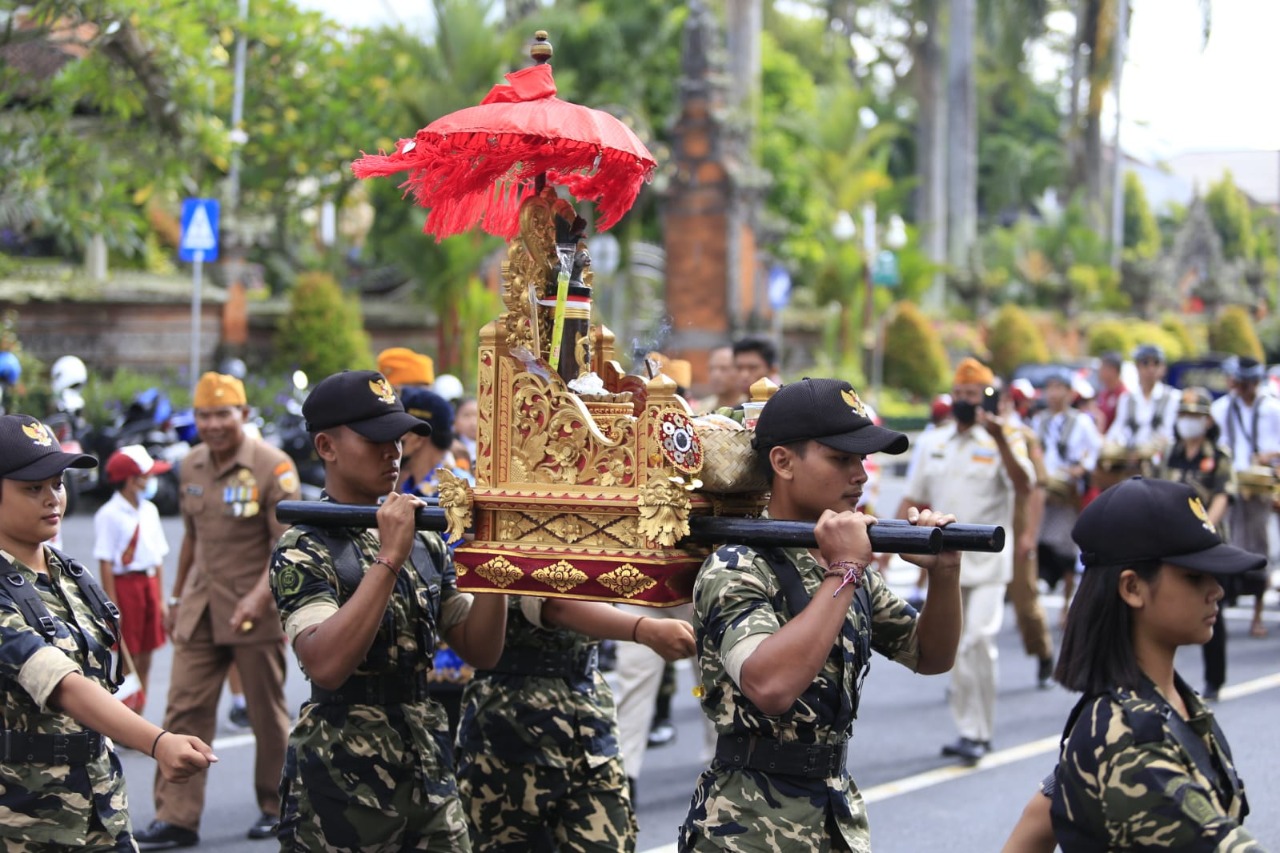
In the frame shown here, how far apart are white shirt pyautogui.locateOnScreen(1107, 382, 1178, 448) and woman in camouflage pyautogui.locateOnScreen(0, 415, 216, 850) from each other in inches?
385

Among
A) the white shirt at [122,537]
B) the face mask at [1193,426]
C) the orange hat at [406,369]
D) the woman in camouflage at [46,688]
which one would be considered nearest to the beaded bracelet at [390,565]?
the woman in camouflage at [46,688]

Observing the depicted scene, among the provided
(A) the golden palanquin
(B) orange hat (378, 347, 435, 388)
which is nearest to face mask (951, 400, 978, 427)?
(B) orange hat (378, 347, 435, 388)

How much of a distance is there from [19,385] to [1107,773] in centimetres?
1426

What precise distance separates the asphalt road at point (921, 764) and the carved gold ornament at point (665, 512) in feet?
11.5

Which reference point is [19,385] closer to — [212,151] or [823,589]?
[212,151]

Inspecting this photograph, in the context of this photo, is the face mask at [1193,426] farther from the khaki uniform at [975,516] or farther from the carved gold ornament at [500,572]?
the carved gold ornament at [500,572]

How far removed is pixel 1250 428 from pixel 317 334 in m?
13.7

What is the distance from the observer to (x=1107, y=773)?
3023 millimetres

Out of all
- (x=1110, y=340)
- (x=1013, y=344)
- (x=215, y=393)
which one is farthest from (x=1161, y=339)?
(x=215, y=393)

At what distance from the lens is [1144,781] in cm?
297

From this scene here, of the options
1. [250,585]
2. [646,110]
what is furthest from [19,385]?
[646,110]

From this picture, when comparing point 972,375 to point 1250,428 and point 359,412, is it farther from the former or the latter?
point 359,412

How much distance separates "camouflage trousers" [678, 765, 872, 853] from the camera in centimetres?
359

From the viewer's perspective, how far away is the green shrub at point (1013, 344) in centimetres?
3388
